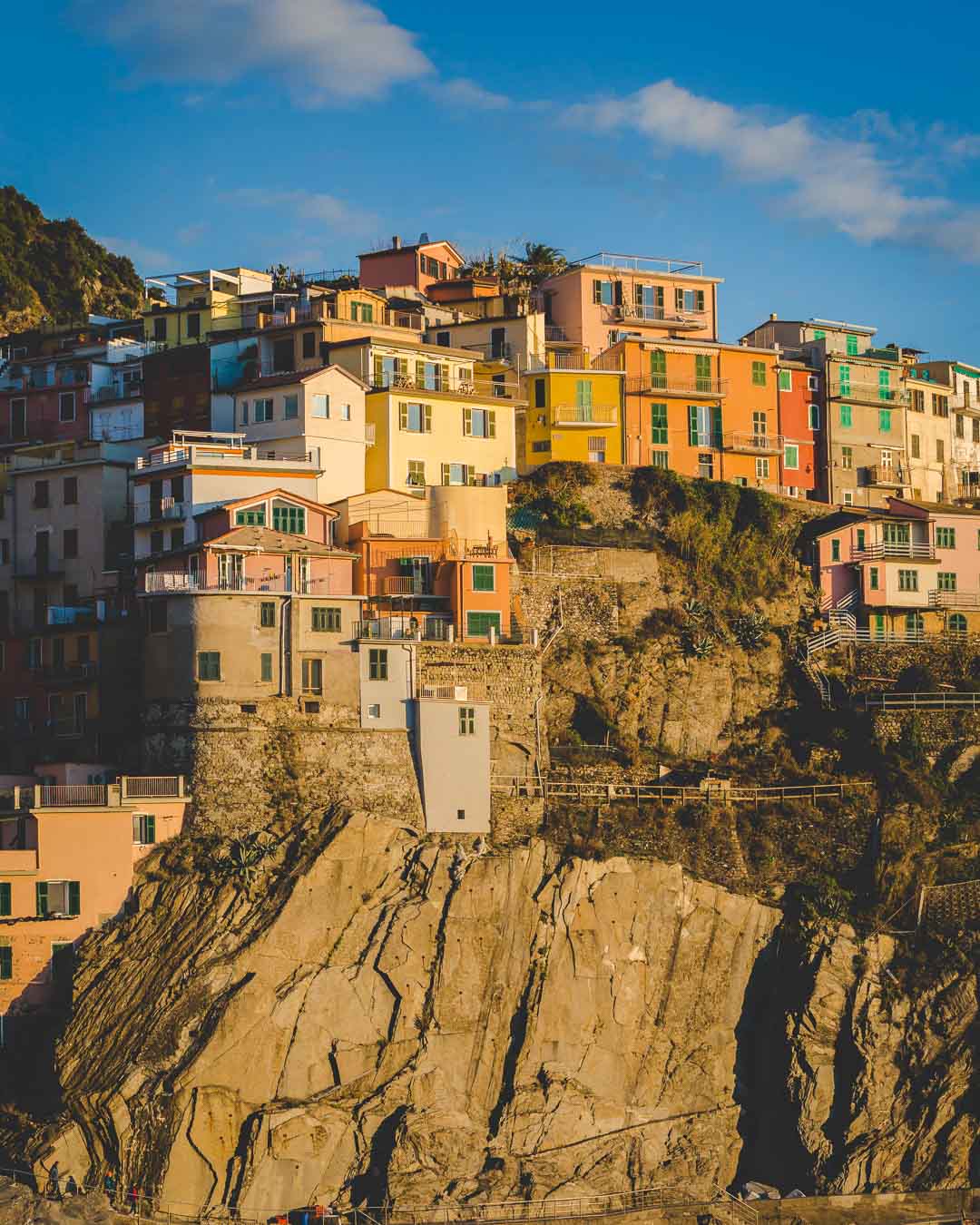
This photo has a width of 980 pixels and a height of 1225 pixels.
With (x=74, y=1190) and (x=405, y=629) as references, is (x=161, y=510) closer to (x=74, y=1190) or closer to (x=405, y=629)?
(x=405, y=629)

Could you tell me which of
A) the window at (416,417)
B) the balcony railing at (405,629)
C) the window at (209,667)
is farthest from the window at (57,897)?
the window at (416,417)

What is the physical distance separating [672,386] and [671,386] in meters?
0.04

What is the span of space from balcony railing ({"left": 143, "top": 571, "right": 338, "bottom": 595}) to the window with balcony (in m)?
21.0

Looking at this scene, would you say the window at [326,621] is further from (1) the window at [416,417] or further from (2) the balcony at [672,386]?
(2) the balcony at [672,386]

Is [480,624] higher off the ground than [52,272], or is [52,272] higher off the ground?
[52,272]

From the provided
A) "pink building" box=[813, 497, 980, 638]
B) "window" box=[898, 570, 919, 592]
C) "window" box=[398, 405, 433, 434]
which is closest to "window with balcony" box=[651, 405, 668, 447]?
"pink building" box=[813, 497, 980, 638]

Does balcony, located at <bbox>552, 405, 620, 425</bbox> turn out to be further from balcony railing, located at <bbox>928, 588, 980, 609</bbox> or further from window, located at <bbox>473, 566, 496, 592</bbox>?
balcony railing, located at <bbox>928, 588, 980, 609</bbox>

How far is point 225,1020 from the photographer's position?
234 ft

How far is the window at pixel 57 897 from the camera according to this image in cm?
7506

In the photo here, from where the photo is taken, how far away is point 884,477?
337ft

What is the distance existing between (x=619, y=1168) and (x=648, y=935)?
7884mm

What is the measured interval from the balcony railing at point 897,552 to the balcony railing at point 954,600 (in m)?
1.53

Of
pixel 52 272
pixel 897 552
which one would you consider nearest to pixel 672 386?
pixel 897 552

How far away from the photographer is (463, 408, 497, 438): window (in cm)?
9200
